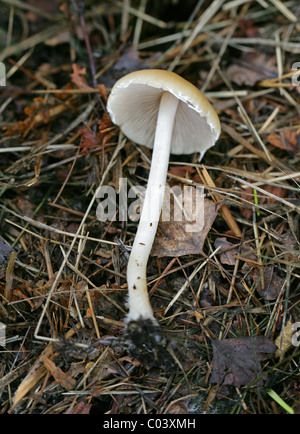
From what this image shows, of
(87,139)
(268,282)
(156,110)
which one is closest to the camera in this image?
(268,282)

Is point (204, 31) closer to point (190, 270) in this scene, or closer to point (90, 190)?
point (90, 190)

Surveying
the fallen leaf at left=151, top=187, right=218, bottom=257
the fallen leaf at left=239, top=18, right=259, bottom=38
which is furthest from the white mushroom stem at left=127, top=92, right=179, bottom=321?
the fallen leaf at left=239, top=18, right=259, bottom=38

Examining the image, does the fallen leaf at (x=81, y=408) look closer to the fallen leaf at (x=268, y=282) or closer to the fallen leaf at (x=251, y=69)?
the fallen leaf at (x=268, y=282)

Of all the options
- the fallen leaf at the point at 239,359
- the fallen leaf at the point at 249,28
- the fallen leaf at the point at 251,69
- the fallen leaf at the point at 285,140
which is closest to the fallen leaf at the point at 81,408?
the fallen leaf at the point at 239,359

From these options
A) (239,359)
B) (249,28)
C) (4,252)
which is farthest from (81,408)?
(249,28)

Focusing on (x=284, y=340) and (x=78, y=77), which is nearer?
(x=284, y=340)

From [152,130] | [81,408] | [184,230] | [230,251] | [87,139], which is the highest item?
[152,130]

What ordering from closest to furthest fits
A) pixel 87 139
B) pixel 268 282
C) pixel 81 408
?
pixel 81 408 < pixel 268 282 < pixel 87 139

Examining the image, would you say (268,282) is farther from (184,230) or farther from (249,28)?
(249,28)
